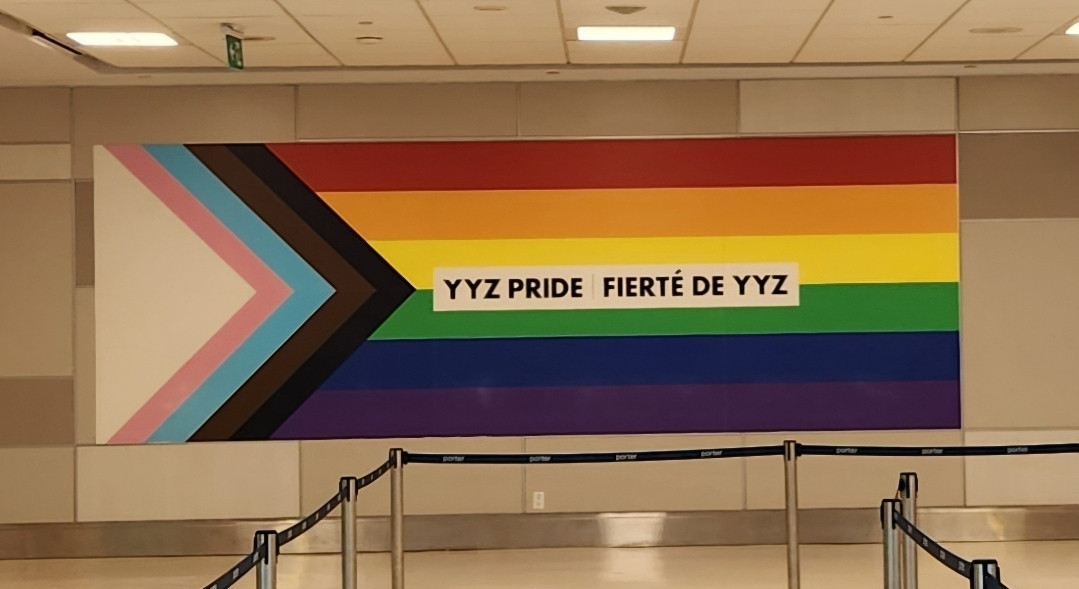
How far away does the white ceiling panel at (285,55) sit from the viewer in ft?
23.9

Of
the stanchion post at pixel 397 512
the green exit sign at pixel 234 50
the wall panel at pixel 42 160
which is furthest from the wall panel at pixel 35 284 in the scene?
the stanchion post at pixel 397 512

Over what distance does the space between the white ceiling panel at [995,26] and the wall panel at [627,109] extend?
129 centimetres

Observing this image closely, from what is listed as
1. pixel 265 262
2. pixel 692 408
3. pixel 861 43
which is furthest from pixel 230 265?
pixel 861 43

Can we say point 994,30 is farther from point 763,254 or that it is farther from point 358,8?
point 358,8

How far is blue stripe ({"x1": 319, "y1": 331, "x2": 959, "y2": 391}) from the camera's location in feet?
28.0

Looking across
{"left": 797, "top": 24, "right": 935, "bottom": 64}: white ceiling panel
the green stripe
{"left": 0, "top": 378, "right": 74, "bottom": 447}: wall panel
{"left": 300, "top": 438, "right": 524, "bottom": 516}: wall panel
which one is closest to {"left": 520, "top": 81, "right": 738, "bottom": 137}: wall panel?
{"left": 797, "top": 24, "right": 935, "bottom": 64}: white ceiling panel

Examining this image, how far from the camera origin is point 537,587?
7363 mm

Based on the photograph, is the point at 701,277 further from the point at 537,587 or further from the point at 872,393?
the point at 537,587

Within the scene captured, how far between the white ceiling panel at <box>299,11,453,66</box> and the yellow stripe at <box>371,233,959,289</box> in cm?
130

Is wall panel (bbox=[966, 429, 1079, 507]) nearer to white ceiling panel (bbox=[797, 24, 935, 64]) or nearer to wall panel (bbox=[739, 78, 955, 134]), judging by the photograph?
wall panel (bbox=[739, 78, 955, 134])

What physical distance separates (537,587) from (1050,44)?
420cm

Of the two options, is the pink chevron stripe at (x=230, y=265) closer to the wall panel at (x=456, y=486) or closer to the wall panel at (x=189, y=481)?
the wall panel at (x=189, y=481)

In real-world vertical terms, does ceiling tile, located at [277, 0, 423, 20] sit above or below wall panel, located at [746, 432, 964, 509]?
above

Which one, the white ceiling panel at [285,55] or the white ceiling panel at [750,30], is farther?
the white ceiling panel at [285,55]
